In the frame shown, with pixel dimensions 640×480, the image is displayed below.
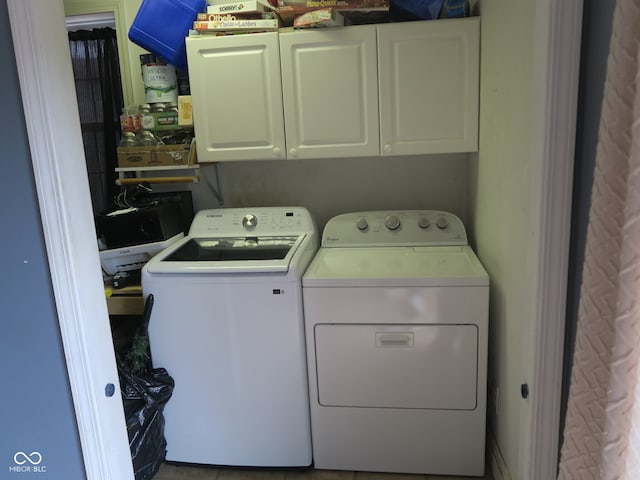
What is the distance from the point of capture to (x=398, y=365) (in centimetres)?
202

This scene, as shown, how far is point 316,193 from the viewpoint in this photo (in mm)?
2760

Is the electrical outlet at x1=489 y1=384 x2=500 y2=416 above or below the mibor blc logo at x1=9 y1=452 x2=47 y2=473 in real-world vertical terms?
below

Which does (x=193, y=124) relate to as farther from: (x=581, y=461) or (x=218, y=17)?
(x=581, y=461)

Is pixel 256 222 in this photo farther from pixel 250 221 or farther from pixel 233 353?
pixel 233 353

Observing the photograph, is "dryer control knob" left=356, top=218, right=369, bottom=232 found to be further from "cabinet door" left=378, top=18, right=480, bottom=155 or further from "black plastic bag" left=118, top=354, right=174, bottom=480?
"black plastic bag" left=118, top=354, right=174, bottom=480

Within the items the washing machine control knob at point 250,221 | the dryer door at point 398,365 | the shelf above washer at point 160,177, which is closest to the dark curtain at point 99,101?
the shelf above washer at point 160,177

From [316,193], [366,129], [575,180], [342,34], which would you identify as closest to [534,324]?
[575,180]

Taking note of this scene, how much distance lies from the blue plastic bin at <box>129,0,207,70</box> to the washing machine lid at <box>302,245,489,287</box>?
1.21 m

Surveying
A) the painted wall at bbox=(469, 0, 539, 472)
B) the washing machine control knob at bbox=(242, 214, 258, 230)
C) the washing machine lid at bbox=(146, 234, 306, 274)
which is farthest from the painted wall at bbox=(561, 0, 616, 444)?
the washing machine control knob at bbox=(242, 214, 258, 230)

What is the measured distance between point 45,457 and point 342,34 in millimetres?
1884

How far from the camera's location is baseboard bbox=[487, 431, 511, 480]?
194cm

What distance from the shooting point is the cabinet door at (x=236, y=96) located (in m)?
2.25

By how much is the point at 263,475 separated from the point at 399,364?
2.62 ft

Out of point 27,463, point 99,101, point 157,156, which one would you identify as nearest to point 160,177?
point 157,156
